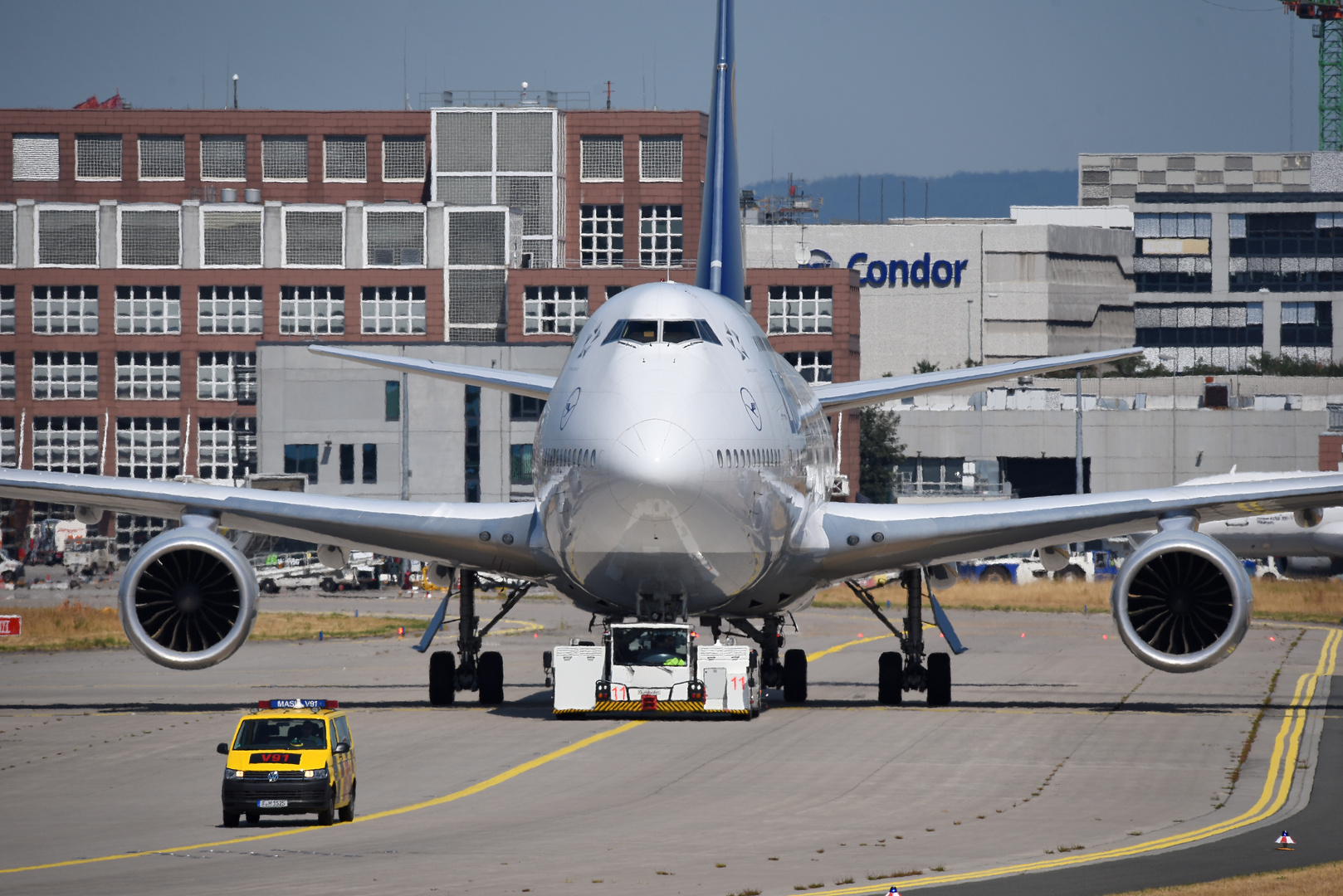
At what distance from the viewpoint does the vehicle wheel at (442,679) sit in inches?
1324

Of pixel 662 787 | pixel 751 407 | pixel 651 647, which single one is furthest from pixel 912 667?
pixel 662 787

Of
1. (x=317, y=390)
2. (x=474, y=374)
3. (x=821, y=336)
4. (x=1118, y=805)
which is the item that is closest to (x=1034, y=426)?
(x=821, y=336)

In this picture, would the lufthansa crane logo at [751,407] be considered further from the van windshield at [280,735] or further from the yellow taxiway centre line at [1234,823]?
the van windshield at [280,735]

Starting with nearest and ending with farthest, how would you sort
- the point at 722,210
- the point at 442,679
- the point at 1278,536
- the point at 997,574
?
the point at 442,679 → the point at 722,210 → the point at 1278,536 → the point at 997,574

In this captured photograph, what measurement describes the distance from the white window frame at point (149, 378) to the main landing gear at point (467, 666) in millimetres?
86191

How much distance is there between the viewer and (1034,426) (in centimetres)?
13288

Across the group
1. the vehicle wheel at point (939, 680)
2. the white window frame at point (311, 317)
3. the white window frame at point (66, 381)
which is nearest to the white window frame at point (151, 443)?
the white window frame at point (66, 381)

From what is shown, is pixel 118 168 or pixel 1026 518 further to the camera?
pixel 118 168

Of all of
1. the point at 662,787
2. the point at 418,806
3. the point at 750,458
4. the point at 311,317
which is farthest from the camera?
the point at 311,317

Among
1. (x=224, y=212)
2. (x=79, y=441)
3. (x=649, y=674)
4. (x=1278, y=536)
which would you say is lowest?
(x=1278, y=536)

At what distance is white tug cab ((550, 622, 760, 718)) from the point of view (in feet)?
95.7

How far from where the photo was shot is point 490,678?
112ft

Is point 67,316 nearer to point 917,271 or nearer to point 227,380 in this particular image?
point 227,380

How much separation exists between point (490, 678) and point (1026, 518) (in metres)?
10.1
